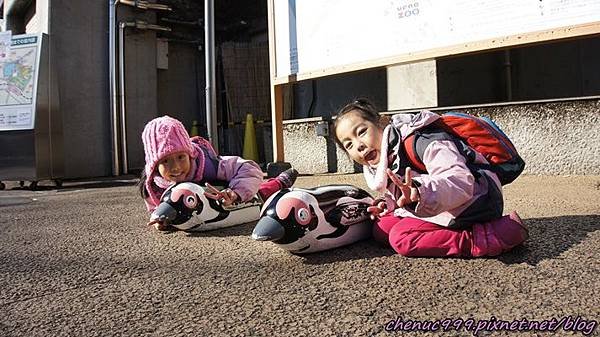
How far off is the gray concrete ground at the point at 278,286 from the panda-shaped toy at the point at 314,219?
0.18ft

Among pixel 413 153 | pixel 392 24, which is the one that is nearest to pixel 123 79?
pixel 392 24

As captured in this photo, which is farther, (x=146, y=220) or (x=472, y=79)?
(x=472, y=79)

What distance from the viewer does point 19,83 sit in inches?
189

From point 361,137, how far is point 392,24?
85.7 inches

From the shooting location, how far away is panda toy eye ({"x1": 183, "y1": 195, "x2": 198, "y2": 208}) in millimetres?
2098

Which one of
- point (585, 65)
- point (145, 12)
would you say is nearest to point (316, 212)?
point (585, 65)

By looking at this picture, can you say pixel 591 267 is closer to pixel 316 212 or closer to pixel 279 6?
pixel 316 212

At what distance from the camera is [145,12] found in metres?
6.09

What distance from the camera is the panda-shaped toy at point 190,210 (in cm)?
209

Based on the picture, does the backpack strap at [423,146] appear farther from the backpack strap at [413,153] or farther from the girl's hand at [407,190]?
the girl's hand at [407,190]

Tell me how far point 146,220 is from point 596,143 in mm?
2836

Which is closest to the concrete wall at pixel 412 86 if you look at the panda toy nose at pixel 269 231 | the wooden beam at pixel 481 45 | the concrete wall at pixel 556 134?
the wooden beam at pixel 481 45

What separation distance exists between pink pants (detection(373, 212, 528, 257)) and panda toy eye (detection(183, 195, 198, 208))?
93cm

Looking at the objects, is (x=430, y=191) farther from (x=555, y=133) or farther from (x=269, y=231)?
(x=555, y=133)
